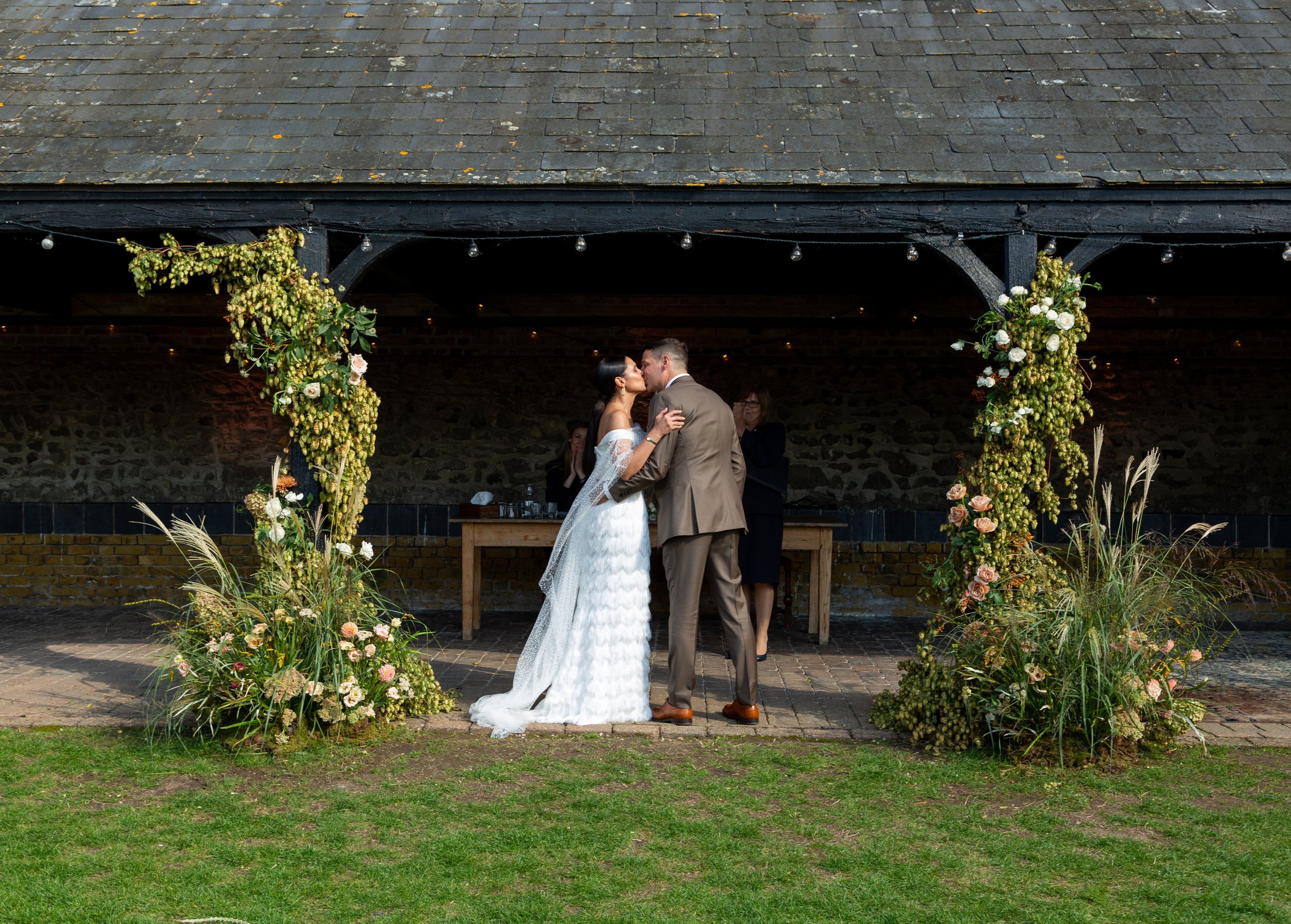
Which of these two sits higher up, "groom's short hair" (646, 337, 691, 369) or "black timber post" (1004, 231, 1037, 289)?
"black timber post" (1004, 231, 1037, 289)

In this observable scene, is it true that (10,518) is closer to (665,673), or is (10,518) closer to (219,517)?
(219,517)

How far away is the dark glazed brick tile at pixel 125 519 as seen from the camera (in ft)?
29.8

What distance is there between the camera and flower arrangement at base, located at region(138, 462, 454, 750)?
476cm

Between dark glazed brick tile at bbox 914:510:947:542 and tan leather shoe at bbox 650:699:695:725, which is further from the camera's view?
dark glazed brick tile at bbox 914:510:947:542

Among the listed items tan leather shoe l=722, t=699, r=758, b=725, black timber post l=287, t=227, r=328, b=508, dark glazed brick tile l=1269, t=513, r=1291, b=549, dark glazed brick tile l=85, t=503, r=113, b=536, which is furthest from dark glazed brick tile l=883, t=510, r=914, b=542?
dark glazed brick tile l=85, t=503, r=113, b=536

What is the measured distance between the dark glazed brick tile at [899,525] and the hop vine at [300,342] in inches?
197

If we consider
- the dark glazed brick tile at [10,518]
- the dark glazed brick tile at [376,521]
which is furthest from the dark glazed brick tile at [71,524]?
the dark glazed brick tile at [376,521]

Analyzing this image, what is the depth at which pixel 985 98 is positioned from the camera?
6.16m

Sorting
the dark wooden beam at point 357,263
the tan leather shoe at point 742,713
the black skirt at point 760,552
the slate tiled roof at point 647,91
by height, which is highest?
the slate tiled roof at point 647,91

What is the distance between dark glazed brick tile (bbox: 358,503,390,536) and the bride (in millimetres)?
4036

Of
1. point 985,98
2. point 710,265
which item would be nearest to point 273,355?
point 710,265

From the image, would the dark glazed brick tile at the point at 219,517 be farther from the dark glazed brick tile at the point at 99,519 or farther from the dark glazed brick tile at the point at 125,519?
the dark glazed brick tile at the point at 99,519

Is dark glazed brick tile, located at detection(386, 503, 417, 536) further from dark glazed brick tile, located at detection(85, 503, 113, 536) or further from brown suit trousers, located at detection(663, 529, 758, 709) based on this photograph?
brown suit trousers, located at detection(663, 529, 758, 709)

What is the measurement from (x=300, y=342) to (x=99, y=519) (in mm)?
4879
